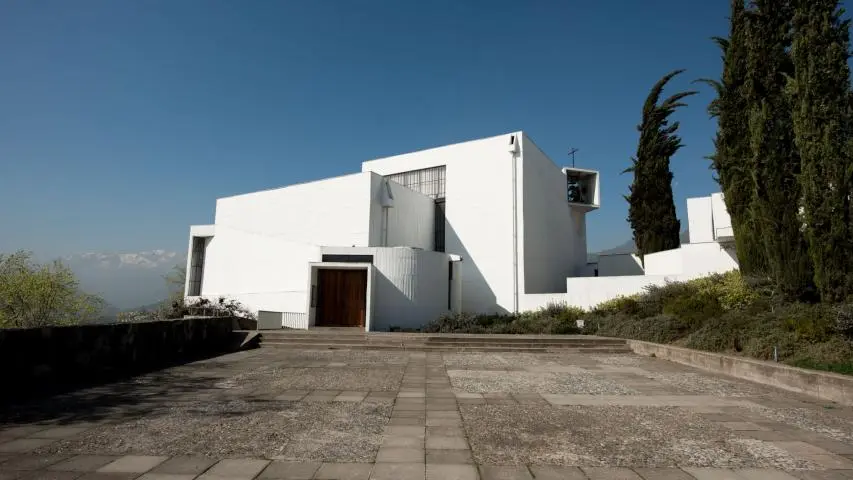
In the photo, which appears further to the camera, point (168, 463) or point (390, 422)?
point (390, 422)

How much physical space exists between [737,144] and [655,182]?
33.5 feet

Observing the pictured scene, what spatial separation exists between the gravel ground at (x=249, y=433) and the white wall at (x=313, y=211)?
579 inches

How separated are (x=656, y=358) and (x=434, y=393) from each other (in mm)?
8024

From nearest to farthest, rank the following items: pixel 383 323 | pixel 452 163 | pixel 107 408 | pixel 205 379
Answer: pixel 107 408 → pixel 205 379 → pixel 383 323 → pixel 452 163

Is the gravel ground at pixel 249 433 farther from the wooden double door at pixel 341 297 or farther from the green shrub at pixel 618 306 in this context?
the green shrub at pixel 618 306

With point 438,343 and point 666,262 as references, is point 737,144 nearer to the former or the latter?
point 666,262

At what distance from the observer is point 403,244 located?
22.3 m

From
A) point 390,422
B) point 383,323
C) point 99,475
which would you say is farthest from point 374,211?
point 99,475

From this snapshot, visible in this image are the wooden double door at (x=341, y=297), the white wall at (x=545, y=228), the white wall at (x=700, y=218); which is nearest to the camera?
the wooden double door at (x=341, y=297)

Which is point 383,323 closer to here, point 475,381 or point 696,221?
point 475,381

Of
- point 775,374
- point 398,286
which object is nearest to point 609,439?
point 775,374

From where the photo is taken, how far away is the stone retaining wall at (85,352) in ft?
20.3

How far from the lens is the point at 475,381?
8.02 m

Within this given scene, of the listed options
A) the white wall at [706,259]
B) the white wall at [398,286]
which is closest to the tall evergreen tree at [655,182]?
the white wall at [706,259]
